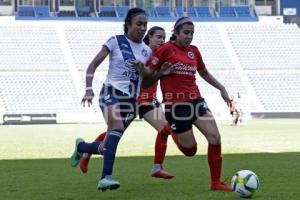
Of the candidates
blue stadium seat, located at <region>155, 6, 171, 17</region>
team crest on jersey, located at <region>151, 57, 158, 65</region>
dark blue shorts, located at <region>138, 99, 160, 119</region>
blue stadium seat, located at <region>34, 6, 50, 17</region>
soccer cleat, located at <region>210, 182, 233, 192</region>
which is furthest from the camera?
blue stadium seat, located at <region>155, 6, 171, 17</region>

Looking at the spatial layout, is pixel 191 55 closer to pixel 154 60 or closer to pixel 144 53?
pixel 154 60

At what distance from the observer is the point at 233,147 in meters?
18.3

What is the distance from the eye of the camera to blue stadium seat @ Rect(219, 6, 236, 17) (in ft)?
197

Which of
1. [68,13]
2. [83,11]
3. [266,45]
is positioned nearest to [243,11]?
[266,45]

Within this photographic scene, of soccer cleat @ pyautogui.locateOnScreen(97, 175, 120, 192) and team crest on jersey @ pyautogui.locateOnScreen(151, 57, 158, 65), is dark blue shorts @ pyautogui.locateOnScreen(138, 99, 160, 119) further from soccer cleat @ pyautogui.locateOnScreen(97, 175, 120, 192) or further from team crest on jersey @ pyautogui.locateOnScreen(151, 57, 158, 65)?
soccer cleat @ pyautogui.locateOnScreen(97, 175, 120, 192)

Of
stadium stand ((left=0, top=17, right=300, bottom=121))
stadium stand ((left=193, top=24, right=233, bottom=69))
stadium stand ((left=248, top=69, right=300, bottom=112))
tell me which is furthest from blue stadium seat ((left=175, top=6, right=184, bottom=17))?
stadium stand ((left=248, top=69, right=300, bottom=112))

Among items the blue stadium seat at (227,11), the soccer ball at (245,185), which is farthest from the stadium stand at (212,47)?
the soccer ball at (245,185)

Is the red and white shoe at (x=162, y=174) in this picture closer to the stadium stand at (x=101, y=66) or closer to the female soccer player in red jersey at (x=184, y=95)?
the female soccer player in red jersey at (x=184, y=95)

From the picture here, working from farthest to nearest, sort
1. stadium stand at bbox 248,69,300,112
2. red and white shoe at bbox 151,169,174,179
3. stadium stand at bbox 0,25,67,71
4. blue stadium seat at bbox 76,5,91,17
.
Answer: blue stadium seat at bbox 76,5,91,17, stadium stand at bbox 0,25,67,71, stadium stand at bbox 248,69,300,112, red and white shoe at bbox 151,169,174,179

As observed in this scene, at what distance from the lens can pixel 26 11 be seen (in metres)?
56.7

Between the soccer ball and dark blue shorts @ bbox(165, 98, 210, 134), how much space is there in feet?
3.56

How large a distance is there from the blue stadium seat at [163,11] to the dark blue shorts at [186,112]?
50.3 metres

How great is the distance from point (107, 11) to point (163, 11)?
455 centimetres

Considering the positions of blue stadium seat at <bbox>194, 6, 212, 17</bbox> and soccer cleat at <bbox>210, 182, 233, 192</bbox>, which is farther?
blue stadium seat at <bbox>194, 6, 212, 17</bbox>
